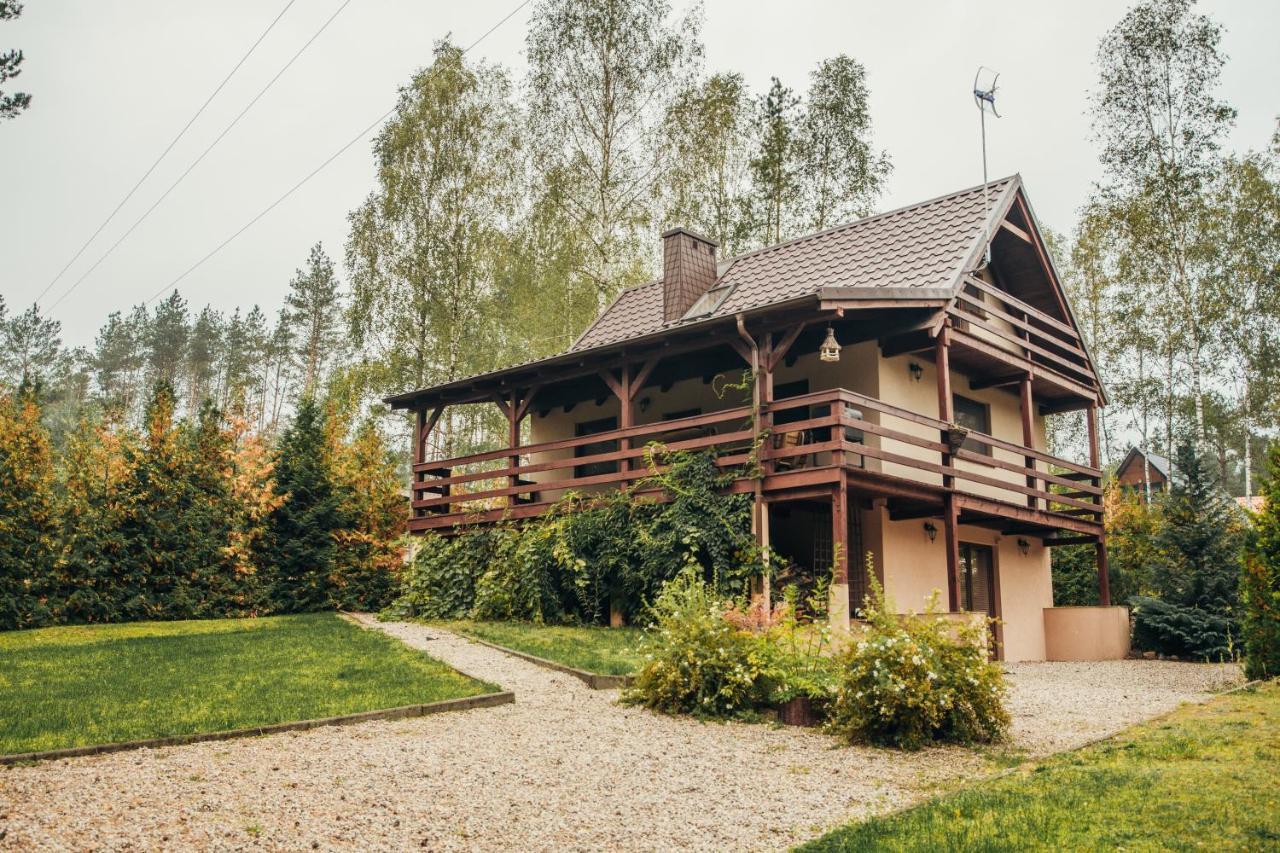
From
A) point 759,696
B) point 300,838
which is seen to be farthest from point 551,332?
point 300,838

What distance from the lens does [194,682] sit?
29.7ft

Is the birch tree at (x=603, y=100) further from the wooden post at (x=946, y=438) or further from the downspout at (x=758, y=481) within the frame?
the wooden post at (x=946, y=438)

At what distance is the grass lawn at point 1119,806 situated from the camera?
14.7 ft

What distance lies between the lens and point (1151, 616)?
616 inches

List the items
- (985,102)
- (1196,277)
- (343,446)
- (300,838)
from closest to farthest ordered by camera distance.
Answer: (300,838)
(985,102)
(343,446)
(1196,277)

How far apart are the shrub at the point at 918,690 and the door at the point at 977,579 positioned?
29.4 feet

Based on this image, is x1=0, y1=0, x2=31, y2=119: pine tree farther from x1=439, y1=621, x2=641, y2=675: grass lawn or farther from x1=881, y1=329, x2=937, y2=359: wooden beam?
x1=881, y1=329, x2=937, y2=359: wooden beam

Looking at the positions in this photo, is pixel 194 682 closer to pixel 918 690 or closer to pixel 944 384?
pixel 918 690

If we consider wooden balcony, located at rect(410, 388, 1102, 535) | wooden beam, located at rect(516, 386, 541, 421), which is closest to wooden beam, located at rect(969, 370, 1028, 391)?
wooden balcony, located at rect(410, 388, 1102, 535)

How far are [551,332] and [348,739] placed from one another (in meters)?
20.2

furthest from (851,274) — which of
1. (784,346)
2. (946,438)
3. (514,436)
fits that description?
(514,436)

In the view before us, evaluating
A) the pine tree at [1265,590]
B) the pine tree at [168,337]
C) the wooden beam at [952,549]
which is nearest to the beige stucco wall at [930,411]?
the wooden beam at [952,549]

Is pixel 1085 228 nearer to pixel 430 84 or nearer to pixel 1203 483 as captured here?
pixel 1203 483

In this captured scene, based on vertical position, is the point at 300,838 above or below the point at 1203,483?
below
